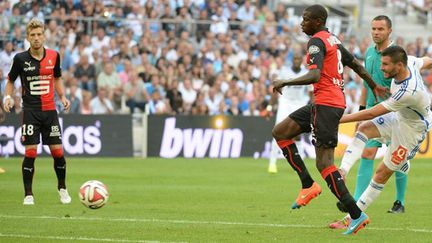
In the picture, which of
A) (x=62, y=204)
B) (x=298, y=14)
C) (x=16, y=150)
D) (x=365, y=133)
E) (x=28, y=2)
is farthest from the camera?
(x=298, y=14)

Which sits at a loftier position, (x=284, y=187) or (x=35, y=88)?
(x=35, y=88)

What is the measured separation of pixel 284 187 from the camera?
17.9m

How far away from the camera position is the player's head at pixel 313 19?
439 inches

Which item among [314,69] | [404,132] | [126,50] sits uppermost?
[314,69]

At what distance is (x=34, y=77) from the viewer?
1426 centimetres

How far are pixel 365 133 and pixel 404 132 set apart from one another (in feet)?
5.50

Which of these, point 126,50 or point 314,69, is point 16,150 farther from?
point 314,69

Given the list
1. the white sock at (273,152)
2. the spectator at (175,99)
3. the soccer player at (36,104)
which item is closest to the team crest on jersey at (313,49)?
the soccer player at (36,104)

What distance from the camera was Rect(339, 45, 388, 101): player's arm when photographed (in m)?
11.6

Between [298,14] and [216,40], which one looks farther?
[298,14]

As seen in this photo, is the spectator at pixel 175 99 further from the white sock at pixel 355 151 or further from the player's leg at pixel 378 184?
the player's leg at pixel 378 184

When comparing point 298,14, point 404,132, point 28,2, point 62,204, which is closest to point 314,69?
point 404,132

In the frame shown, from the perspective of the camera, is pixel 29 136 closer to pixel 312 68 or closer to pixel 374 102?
pixel 374 102

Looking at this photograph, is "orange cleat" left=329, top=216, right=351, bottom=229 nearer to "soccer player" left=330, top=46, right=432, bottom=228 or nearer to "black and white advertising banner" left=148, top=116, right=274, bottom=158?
"soccer player" left=330, top=46, right=432, bottom=228
